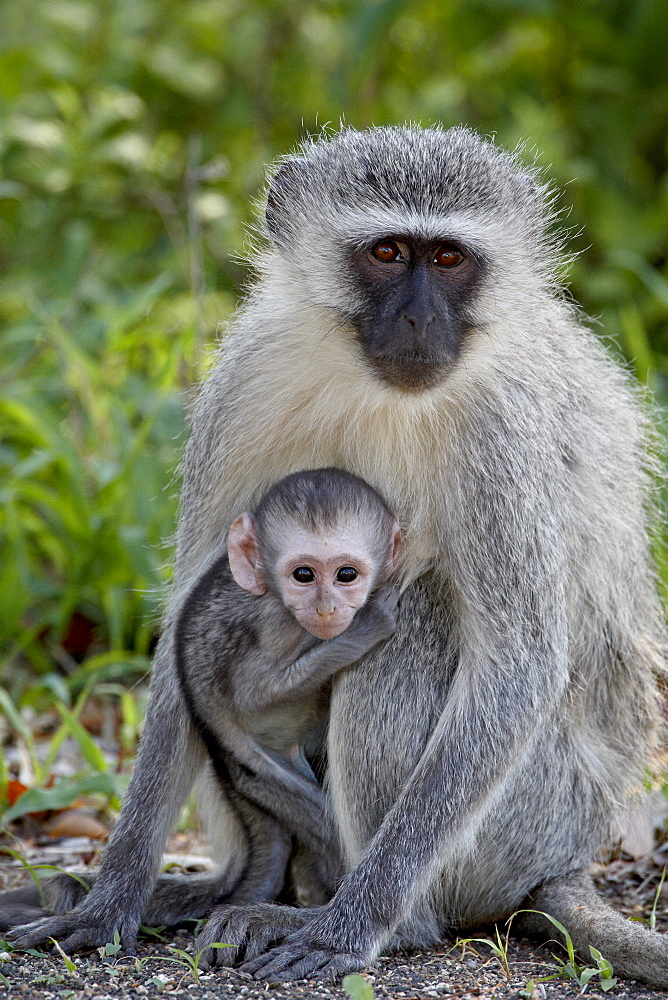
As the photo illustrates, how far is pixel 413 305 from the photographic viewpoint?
3479 millimetres

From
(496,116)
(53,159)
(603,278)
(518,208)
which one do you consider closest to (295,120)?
(496,116)

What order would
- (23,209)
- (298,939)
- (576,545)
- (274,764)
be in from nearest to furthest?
(298,939) → (274,764) → (576,545) → (23,209)

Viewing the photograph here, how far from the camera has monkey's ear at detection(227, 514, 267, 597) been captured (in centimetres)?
374

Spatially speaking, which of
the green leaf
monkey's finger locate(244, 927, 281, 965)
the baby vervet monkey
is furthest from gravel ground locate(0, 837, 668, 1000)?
the green leaf

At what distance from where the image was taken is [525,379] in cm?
379

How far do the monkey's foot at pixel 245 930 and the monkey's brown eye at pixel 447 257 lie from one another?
74.6 inches

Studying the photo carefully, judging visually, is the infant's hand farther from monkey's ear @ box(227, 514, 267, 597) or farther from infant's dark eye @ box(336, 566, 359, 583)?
monkey's ear @ box(227, 514, 267, 597)

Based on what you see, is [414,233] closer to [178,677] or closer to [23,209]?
[178,677]

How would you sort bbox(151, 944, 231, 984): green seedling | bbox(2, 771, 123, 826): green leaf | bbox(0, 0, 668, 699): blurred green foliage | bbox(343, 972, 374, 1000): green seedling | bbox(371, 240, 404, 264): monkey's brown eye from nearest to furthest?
bbox(343, 972, 374, 1000): green seedling
bbox(151, 944, 231, 984): green seedling
bbox(371, 240, 404, 264): monkey's brown eye
bbox(2, 771, 123, 826): green leaf
bbox(0, 0, 668, 699): blurred green foliage

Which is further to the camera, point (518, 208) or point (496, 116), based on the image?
point (496, 116)

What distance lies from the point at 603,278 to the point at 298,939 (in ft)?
16.7

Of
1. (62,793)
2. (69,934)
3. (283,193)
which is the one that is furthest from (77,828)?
(283,193)

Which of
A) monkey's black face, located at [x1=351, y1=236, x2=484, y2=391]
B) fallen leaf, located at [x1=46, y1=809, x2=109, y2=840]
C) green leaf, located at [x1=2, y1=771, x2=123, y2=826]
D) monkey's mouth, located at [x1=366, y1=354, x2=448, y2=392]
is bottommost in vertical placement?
fallen leaf, located at [x1=46, y1=809, x2=109, y2=840]

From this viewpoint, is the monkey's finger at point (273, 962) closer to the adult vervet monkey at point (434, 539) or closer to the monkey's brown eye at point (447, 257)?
the adult vervet monkey at point (434, 539)
